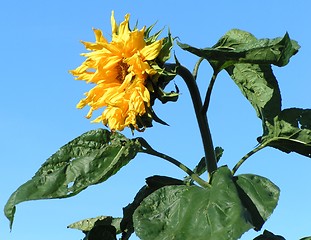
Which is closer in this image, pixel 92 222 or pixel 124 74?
pixel 124 74

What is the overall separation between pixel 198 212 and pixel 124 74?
68 centimetres

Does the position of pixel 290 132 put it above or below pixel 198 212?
above

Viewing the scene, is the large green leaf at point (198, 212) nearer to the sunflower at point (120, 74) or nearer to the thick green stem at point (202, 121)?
the thick green stem at point (202, 121)

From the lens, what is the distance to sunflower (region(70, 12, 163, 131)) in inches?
129

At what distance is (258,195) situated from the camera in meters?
3.22

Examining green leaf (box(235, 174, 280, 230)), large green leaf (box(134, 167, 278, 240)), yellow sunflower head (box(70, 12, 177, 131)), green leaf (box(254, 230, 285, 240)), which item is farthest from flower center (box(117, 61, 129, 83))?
green leaf (box(254, 230, 285, 240))

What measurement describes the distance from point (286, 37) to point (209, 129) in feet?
1.68

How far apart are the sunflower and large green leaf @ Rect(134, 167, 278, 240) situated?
333mm

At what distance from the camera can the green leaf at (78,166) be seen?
10.9ft

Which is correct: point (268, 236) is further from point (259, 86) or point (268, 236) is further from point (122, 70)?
point (122, 70)

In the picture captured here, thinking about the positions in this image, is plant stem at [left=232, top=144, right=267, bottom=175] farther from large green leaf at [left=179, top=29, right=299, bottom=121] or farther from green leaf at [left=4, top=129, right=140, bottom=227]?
green leaf at [left=4, top=129, right=140, bottom=227]

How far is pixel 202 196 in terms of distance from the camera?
3.16m

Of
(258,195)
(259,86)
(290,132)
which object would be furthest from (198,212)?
(259,86)

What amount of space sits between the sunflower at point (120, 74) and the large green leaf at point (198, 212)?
0.33m
